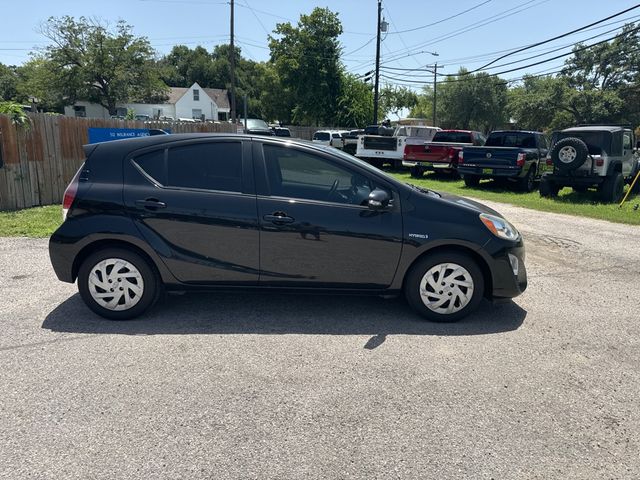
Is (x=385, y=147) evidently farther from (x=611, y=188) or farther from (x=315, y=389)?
(x=315, y=389)

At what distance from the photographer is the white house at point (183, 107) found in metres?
52.1

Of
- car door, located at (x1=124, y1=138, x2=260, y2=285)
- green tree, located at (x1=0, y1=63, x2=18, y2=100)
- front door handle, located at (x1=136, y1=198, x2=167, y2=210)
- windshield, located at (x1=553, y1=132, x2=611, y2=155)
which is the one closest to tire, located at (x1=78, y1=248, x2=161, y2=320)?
car door, located at (x1=124, y1=138, x2=260, y2=285)

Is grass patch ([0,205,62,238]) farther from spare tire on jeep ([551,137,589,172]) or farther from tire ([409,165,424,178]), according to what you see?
tire ([409,165,424,178])

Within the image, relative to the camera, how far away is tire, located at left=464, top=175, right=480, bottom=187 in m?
16.2

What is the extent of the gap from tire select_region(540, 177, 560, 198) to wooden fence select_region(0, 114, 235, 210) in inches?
459

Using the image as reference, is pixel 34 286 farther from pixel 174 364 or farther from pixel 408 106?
pixel 408 106

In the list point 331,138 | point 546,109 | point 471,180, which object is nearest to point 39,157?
point 471,180

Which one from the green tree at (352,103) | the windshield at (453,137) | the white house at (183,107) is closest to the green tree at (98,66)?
the white house at (183,107)

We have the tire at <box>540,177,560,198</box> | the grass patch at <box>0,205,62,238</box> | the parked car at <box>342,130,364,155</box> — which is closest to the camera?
the grass patch at <box>0,205,62,238</box>

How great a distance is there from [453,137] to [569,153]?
24.6 ft

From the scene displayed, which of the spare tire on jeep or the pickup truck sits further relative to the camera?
the pickup truck

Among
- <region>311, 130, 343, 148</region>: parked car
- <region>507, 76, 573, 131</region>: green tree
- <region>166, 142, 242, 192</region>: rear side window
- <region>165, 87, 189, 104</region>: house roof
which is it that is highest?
<region>165, 87, 189, 104</region>: house roof

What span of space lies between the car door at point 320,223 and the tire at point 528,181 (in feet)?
39.8

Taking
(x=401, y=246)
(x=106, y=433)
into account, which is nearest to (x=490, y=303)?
(x=401, y=246)
